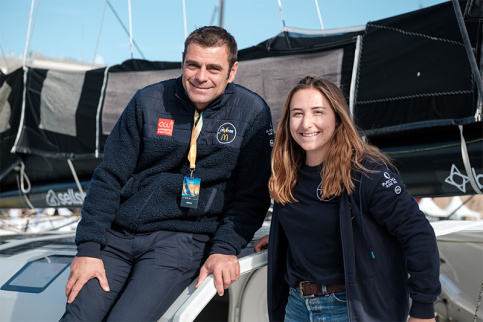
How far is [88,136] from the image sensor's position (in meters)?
4.06

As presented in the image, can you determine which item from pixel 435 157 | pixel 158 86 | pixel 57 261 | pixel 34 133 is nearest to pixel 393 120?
pixel 435 157

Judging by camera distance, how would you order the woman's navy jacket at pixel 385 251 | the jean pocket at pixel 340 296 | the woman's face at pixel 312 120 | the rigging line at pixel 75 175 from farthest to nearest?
the rigging line at pixel 75 175
the woman's face at pixel 312 120
the jean pocket at pixel 340 296
the woman's navy jacket at pixel 385 251

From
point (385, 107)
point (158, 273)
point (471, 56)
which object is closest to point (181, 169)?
point (158, 273)

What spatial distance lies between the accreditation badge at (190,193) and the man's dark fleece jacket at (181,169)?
4 centimetres

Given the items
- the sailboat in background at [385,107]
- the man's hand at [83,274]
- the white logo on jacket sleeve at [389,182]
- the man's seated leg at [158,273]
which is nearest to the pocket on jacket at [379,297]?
the white logo on jacket sleeve at [389,182]

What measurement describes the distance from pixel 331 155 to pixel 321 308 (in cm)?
53

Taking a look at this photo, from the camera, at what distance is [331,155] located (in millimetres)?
1634

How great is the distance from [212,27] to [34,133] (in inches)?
118

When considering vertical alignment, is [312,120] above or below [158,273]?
above

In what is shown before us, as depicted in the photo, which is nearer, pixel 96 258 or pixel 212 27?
pixel 96 258

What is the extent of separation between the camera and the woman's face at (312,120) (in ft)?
5.42

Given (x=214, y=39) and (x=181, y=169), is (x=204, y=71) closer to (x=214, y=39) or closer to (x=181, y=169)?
(x=214, y=39)

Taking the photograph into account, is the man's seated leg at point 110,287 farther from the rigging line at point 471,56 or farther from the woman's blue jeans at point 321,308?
the rigging line at point 471,56

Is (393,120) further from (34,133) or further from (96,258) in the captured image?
(34,133)
